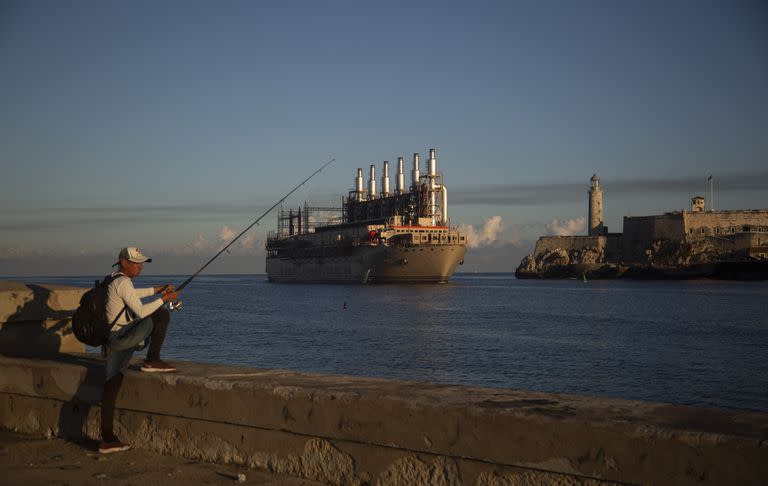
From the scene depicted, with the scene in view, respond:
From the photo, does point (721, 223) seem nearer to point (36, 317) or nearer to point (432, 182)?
point (432, 182)

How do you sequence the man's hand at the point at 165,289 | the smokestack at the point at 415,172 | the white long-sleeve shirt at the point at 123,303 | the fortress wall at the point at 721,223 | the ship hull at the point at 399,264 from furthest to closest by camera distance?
the smokestack at the point at 415,172 < the fortress wall at the point at 721,223 < the ship hull at the point at 399,264 < the man's hand at the point at 165,289 < the white long-sleeve shirt at the point at 123,303

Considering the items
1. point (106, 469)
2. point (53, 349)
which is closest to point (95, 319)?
point (106, 469)

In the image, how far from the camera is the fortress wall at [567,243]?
102188 millimetres

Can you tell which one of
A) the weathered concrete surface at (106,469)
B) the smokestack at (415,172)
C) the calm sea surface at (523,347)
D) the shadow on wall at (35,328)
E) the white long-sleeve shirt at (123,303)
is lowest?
the calm sea surface at (523,347)

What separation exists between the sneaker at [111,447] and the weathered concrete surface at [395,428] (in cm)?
9

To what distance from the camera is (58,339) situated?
Result: 6.00 meters

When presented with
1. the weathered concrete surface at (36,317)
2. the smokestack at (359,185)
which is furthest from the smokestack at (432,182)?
the weathered concrete surface at (36,317)

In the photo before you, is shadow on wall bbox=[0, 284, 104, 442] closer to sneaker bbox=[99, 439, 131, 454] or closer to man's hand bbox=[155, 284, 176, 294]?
sneaker bbox=[99, 439, 131, 454]

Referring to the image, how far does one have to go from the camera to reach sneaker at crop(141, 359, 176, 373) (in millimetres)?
4567

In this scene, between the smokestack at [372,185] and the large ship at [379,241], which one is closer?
the large ship at [379,241]

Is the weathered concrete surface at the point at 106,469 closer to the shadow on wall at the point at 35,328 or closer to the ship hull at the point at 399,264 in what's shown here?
the shadow on wall at the point at 35,328

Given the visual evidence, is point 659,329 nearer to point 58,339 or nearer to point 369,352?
point 369,352

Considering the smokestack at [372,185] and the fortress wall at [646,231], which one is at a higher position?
→ the smokestack at [372,185]

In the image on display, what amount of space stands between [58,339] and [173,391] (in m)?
2.18
